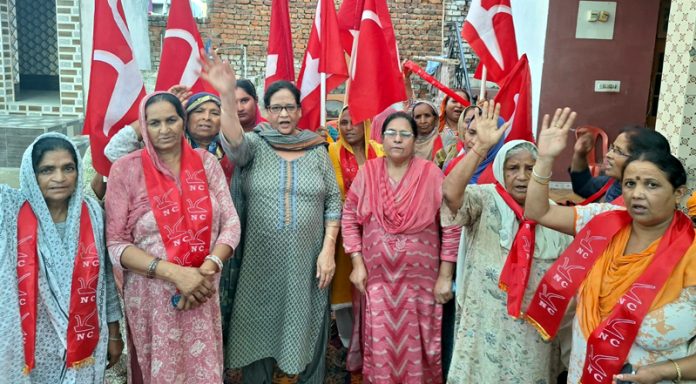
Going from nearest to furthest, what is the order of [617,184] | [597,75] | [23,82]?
[617,184] → [597,75] → [23,82]

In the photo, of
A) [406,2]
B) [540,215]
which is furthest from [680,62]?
[406,2]

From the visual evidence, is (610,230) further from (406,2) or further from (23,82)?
(406,2)

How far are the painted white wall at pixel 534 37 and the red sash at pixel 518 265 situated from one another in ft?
17.3

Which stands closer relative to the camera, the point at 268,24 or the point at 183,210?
the point at 183,210

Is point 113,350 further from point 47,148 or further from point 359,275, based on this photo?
point 359,275

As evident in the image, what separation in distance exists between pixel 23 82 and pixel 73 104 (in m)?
1.86

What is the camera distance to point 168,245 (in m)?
2.58

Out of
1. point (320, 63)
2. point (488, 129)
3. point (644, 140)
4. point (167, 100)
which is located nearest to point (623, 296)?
point (644, 140)

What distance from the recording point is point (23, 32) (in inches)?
300

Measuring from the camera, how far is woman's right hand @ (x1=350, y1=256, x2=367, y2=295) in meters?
3.04

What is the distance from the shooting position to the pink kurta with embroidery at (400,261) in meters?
2.98

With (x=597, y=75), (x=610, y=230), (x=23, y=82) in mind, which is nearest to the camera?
(x=610, y=230)

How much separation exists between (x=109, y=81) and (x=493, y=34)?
8.59ft

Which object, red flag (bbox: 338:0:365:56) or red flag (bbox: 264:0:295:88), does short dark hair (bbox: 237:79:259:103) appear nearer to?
red flag (bbox: 264:0:295:88)
